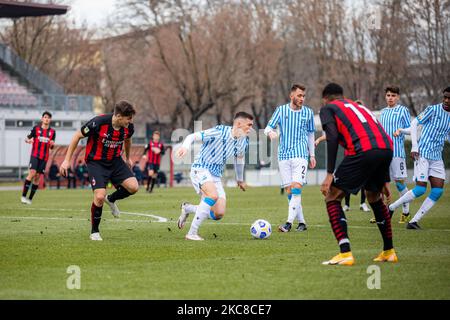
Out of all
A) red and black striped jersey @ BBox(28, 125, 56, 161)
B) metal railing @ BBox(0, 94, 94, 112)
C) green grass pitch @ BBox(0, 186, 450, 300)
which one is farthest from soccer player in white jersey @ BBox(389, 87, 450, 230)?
metal railing @ BBox(0, 94, 94, 112)

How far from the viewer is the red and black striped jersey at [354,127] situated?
963 cm

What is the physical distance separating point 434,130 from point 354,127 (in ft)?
18.5

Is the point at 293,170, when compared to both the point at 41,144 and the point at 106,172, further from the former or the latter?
the point at 41,144

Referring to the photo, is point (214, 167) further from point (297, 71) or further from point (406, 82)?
point (297, 71)

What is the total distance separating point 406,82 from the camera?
1750 inches

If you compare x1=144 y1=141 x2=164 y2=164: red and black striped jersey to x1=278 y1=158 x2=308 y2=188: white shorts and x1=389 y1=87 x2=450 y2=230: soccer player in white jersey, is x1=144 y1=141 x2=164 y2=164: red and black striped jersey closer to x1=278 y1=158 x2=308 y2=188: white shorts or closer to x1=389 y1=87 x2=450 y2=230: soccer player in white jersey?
x1=278 y1=158 x2=308 y2=188: white shorts

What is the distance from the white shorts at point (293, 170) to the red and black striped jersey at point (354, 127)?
492 centimetres

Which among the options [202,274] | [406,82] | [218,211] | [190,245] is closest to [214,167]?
[218,211]

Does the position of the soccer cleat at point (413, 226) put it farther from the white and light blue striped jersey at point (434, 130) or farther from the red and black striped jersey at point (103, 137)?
the red and black striped jersey at point (103, 137)

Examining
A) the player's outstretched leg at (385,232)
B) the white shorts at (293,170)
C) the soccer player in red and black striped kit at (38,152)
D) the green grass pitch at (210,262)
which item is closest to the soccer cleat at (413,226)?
the green grass pitch at (210,262)

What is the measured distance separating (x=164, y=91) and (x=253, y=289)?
54.5 meters

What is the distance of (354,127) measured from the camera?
9641 millimetres

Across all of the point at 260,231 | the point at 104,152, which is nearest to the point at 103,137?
the point at 104,152

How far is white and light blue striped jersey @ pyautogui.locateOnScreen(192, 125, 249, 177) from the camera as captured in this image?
12719 millimetres
